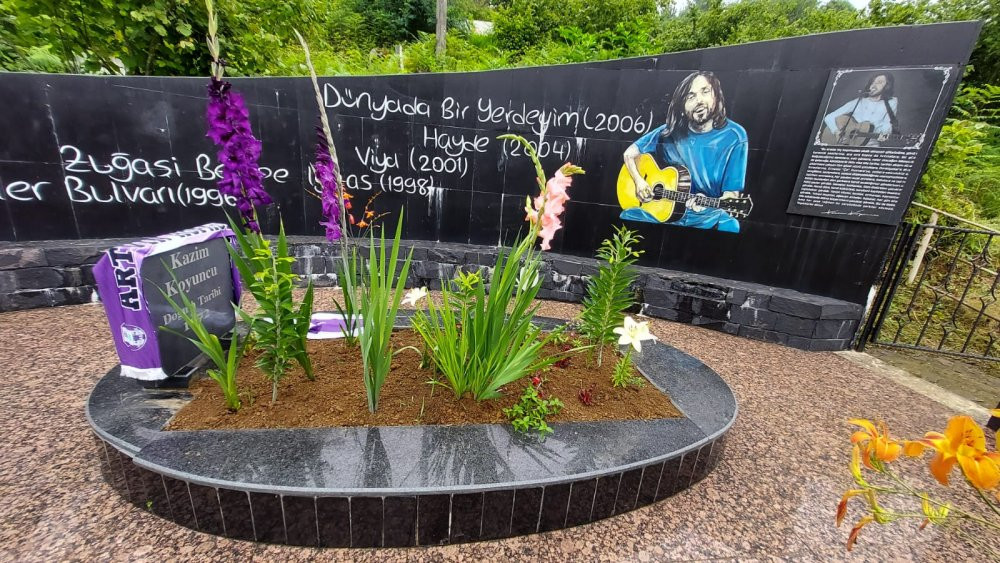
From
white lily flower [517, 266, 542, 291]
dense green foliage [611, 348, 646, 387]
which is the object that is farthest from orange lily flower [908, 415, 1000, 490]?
dense green foliage [611, 348, 646, 387]

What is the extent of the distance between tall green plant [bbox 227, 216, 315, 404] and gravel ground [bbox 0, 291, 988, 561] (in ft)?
2.30

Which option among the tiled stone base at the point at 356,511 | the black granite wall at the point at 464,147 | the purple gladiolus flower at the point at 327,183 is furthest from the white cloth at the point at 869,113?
the purple gladiolus flower at the point at 327,183

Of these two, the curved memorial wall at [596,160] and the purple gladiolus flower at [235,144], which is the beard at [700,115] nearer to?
the curved memorial wall at [596,160]

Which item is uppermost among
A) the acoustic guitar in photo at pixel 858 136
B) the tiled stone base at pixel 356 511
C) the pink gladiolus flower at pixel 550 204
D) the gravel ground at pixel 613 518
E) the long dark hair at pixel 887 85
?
the long dark hair at pixel 887 85

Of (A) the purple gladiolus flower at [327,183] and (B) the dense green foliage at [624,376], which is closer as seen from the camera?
(A) the purple gladiolus flower at [327,183]

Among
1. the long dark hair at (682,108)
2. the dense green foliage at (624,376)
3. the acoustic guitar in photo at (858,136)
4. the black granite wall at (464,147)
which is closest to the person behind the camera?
the dense green foliage at (624,376)

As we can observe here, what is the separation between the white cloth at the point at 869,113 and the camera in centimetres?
359

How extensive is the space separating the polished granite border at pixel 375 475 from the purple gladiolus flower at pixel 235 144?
994 mm

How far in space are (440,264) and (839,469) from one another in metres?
3.77

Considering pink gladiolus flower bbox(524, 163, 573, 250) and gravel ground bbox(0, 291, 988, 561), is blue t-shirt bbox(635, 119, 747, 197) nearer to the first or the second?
gravel ground bbox(0, 291, 988, 561)

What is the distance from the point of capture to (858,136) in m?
3.70

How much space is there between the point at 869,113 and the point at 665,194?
1715 mm

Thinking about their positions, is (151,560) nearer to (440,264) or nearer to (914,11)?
(440,264)

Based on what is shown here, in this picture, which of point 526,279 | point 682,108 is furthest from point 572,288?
point 526,279
